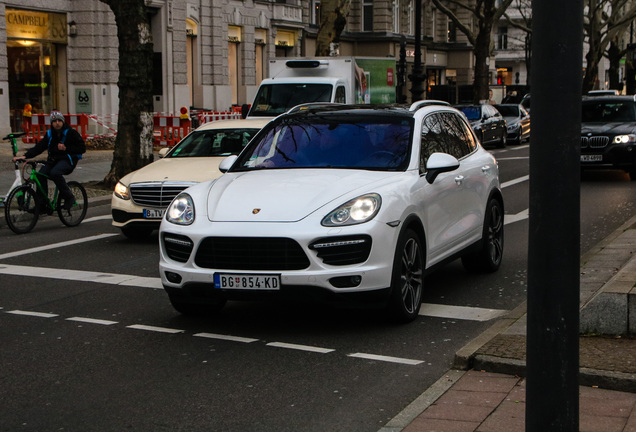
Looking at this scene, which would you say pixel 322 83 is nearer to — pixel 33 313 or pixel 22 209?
pixel 22 209

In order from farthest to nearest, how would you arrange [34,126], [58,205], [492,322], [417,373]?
[34,126] < [58,205] < [492,322] < [417,373]

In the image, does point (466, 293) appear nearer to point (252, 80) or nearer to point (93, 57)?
point (93, 57)

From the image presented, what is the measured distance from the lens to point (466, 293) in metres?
8.66

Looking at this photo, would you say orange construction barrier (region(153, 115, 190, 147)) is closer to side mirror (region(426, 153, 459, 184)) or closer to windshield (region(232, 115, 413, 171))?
windshield (region(232, 115, 413, 171))

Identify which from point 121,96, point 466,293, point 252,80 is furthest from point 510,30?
point 466,293

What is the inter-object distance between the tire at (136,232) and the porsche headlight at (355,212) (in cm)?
548

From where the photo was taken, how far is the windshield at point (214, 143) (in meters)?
13.4

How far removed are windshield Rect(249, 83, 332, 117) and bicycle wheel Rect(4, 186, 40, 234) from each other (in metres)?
8.99

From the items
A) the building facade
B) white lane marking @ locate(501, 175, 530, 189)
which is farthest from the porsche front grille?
the building facade

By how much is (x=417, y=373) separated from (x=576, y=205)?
285cm

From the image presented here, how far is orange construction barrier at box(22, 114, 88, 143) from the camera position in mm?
28109

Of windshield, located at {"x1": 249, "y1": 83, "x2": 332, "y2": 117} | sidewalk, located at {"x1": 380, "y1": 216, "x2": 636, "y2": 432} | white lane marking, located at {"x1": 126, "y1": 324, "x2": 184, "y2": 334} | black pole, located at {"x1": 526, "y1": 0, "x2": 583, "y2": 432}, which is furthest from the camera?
windshield, located at {"x1": 249, "y1": 83, "x2": 332, "y2": 117}

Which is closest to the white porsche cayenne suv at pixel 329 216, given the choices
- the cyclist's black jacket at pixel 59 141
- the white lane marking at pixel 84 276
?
the white lane marking at pixel 84 276

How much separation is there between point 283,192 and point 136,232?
567 cm
